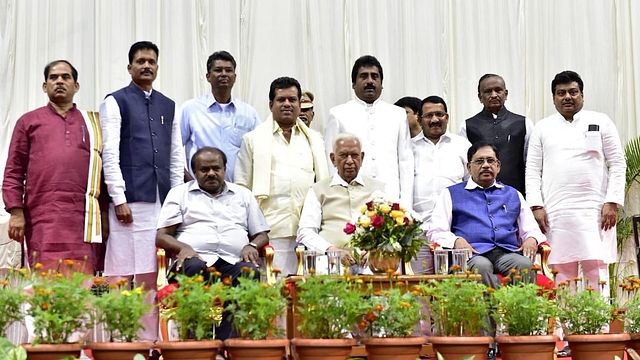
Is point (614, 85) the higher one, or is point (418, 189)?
point (614, 85)

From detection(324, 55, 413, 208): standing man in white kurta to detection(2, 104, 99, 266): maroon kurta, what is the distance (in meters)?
1.78

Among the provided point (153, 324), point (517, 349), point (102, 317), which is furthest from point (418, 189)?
point (102, 317)

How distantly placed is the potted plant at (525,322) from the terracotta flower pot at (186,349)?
4.21 ft

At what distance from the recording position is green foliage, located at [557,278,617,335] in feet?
13.8

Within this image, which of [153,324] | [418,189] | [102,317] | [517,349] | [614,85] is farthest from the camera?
[614,85]

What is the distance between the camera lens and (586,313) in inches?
166

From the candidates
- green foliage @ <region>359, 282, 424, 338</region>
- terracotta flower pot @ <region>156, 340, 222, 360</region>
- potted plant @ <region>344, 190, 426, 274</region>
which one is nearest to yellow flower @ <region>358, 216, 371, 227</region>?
potted plant @ <region>344, 190, 426, 274</region>

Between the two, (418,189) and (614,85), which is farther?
(614,85)

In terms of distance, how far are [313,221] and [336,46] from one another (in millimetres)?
2398

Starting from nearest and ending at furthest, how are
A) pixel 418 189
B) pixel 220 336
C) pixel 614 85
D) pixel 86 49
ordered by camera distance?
pixel 220 336 → pixel 418 189 → pixel 86 49 → pixel 614 85

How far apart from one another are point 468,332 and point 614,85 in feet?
15.0

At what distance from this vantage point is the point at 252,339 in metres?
3.89

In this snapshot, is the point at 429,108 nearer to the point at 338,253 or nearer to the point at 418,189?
the point at 418,189

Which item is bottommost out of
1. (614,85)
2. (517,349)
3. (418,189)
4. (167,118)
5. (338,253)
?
(517,349)
